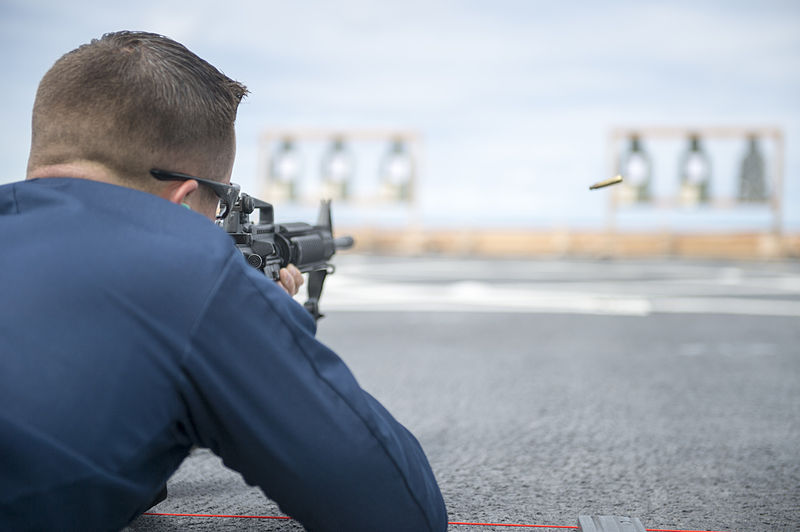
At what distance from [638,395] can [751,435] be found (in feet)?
2.10

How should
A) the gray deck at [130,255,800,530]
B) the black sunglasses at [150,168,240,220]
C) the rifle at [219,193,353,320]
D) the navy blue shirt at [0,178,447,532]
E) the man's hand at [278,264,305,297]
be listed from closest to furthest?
the navy blue shirt at [0,178,447,532] < the black sunglasses at [150,168,240,220] < the rifle at [219,193,353,320] < the gray deck at [130,255,800,530] < the man's hand at [278,264,305,297]

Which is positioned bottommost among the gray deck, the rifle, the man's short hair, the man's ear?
the gray deck

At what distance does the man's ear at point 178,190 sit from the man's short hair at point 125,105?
34 mm

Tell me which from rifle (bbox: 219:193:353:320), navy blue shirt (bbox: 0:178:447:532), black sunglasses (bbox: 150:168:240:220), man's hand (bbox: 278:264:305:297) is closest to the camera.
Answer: navy blue shirt (bbox: 0:178:447:532)

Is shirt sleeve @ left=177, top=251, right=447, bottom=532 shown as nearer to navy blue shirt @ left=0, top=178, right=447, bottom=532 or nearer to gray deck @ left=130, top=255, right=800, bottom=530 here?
navy blue shirt @ left=0, top=178, right=447, bottom=532

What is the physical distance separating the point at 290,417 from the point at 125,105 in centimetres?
45

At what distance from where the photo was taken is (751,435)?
2293 millimetres

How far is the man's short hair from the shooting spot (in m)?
0.86

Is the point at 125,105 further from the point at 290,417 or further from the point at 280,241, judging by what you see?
the point at 280,241

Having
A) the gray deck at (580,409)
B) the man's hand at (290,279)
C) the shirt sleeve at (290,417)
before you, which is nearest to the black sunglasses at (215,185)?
the shirt sleeve at (290,417)

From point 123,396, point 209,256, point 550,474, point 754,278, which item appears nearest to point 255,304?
point 209,256

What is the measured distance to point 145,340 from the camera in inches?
31.0

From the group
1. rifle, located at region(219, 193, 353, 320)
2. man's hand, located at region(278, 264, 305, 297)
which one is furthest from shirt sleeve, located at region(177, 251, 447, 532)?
man's hand, located at region(278, 264, 305, 297)

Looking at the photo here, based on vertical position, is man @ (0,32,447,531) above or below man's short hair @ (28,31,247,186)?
below
